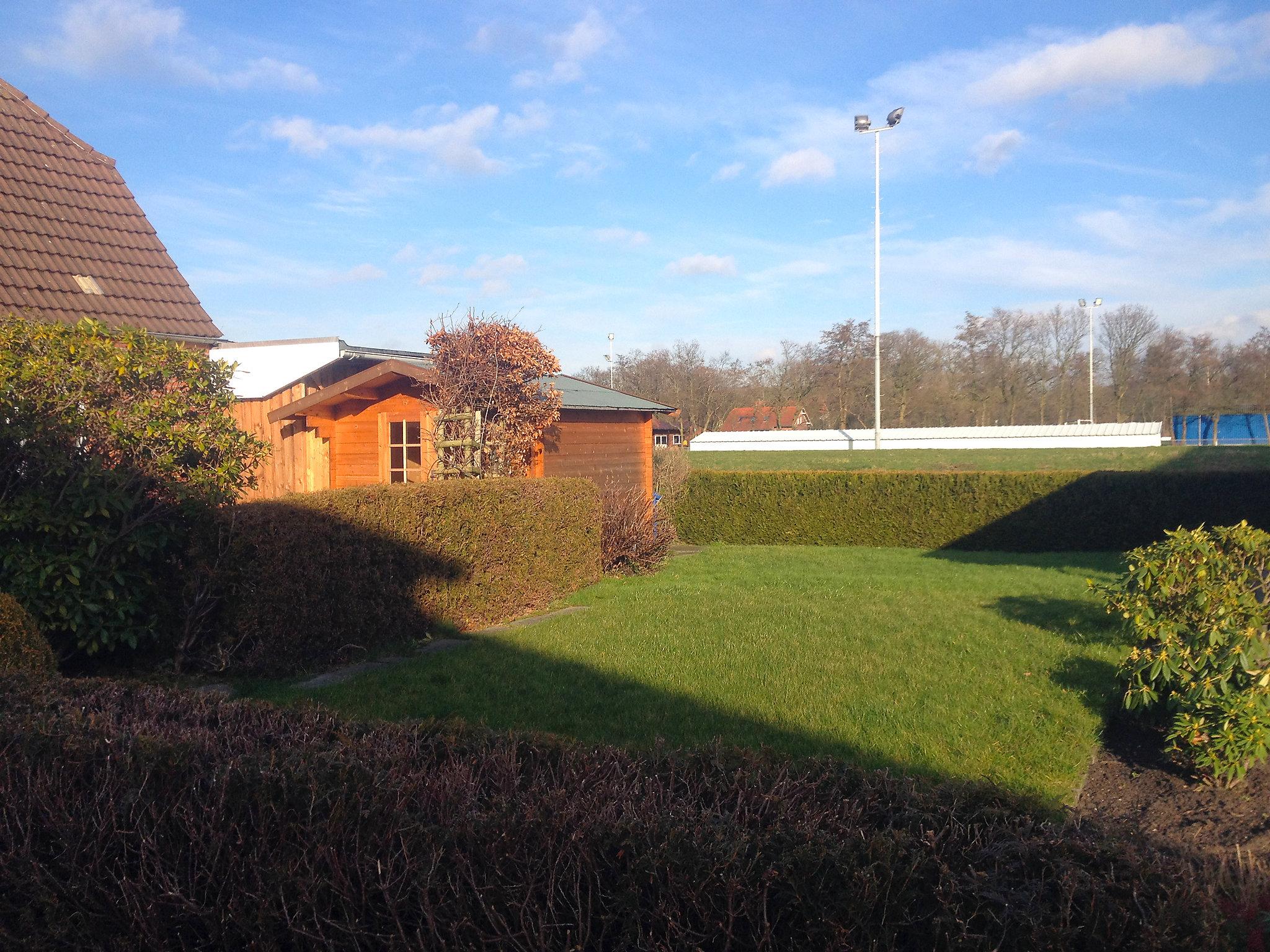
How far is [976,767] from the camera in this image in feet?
17.3

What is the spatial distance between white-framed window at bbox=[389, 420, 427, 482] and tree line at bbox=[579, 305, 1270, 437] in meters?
36.7

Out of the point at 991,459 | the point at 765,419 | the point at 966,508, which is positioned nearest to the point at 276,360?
the point at 966,508

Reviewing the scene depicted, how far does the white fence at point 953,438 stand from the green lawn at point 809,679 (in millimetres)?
39559

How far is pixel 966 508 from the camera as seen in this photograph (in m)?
19.4

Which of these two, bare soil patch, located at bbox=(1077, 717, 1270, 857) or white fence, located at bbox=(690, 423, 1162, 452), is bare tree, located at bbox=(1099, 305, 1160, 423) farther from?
bare soil patch, located at bbox=(1077, 717, 1270, 857)

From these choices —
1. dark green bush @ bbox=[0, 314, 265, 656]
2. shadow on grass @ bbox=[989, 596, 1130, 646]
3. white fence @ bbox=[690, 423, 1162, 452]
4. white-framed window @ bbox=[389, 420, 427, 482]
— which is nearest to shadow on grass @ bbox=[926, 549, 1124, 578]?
shadow on grass @ bbox=[989, 596, 1130, 646]

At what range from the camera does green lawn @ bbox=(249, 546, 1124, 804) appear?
5.71m

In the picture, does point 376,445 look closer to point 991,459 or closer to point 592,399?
point 592,399

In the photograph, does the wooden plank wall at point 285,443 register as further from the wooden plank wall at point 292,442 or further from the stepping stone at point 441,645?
the stepping stone at point 441,645

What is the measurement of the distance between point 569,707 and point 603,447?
9668mm

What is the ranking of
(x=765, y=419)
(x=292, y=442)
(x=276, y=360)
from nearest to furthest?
1. (x=292, y=442)
2. (x=276, y=360)
3. (x=765, y=419)

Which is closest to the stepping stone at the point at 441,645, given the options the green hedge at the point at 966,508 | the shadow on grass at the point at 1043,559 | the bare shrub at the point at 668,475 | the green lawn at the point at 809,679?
the green lawn at the point at 809,679

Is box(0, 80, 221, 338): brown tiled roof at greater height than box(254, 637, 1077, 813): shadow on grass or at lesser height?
greater

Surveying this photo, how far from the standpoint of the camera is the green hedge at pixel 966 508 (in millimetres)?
17859
